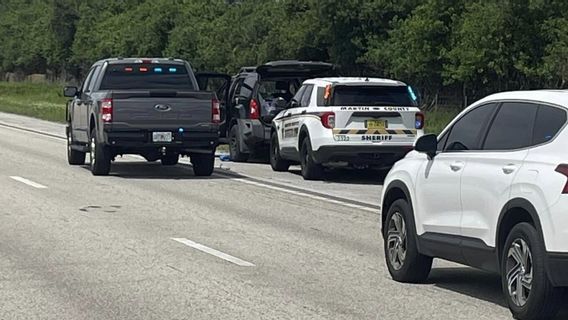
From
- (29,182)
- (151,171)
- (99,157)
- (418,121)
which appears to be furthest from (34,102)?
(418,121)

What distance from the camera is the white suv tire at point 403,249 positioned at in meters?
10.8

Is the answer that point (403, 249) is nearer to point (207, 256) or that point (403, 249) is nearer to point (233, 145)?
point (207, 256)

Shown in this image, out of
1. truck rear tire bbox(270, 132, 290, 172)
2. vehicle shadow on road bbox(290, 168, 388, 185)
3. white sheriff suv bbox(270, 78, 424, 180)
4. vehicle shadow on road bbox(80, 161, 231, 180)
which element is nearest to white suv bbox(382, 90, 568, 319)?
white sheriff suv bbox(270, 78, 424, 180)

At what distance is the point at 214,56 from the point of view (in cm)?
7306

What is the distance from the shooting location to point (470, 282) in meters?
11.1

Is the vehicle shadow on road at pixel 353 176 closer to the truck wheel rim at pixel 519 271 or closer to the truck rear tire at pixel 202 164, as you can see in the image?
the truck rear tire at pixel 202 164

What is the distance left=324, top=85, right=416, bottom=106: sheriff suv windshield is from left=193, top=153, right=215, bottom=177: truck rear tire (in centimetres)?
269

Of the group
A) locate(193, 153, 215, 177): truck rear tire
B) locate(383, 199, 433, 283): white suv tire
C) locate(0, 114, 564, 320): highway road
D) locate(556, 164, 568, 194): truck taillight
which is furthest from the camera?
locate(193, 153, 215, 177): truck rear tire

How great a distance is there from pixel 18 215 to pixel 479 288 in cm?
719

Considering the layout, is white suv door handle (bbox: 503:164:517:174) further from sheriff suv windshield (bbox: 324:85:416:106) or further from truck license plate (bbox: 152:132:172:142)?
truck license plate (bbox: 152:132:172:142)

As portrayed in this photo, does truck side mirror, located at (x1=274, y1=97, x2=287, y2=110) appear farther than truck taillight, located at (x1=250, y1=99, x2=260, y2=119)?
No

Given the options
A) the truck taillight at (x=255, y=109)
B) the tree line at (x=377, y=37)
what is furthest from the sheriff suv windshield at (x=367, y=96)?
the tree line at (x=377, y=37)

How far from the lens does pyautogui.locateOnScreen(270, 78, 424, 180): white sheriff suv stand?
2095 centimetres

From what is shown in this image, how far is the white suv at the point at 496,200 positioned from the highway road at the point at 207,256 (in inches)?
17.3
